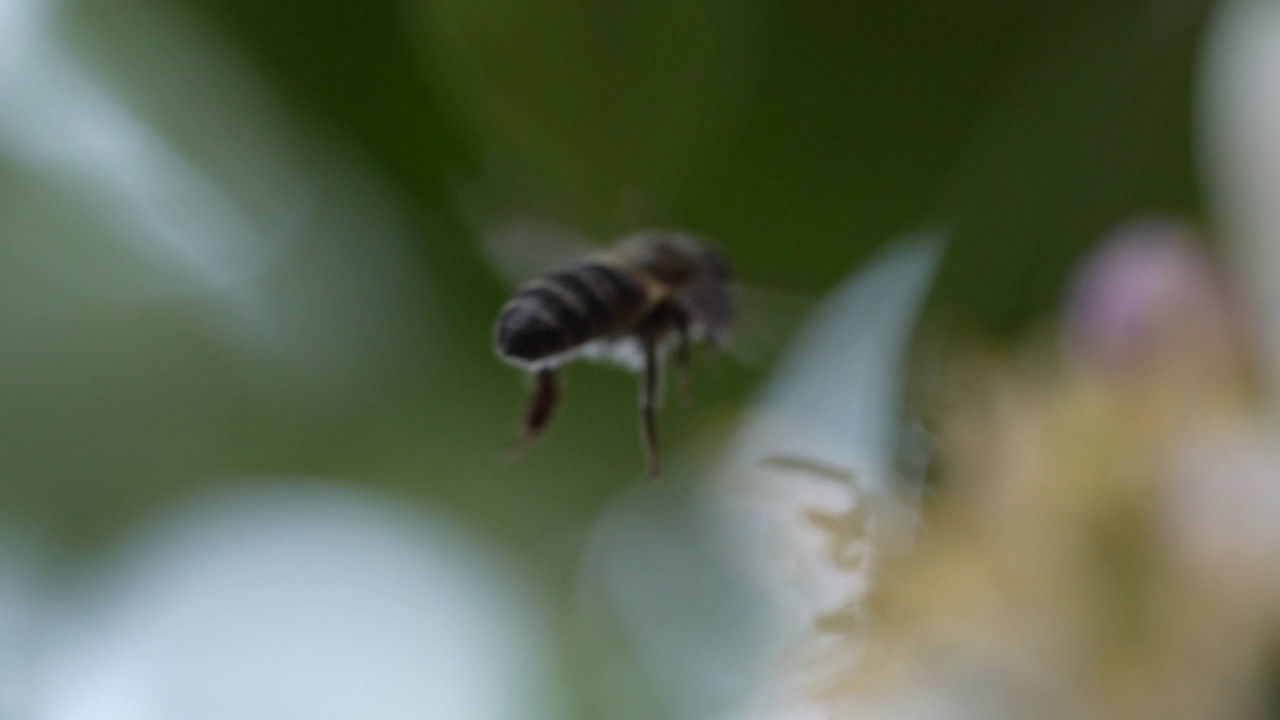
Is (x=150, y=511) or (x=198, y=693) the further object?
(x=150, y=511)

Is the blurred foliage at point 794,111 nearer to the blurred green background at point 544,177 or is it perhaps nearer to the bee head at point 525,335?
the blurred green background at point 544,177

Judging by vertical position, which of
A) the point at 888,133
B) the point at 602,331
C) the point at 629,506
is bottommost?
the point at 602,331

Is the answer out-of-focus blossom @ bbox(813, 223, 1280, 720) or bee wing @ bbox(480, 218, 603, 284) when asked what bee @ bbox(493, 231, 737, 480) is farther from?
out-of-focus blossom @ bbox(813, 223, 1280, 720)

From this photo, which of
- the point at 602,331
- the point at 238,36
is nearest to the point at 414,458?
the point at 238,36

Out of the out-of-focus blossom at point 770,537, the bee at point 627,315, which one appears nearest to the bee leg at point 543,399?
the bee at point 627,315

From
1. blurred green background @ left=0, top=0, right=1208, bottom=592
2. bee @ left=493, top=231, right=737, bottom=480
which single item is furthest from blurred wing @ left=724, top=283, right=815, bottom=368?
blurred green background @ left=0, top=0, right=1208, bottom=592

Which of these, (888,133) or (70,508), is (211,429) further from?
(888,133)
